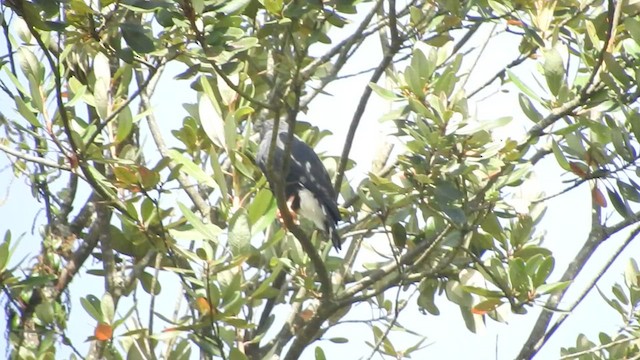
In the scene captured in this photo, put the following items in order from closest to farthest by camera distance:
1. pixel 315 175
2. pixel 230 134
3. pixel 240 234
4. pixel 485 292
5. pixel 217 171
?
pixel 240 234
pixel 217 171
pixel 230 134
pixel 485 292
pixel 315 175

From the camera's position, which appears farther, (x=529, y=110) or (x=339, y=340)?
(x=339, y=340)

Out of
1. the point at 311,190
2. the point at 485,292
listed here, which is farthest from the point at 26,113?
the point at 311,190

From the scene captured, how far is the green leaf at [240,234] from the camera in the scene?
2461mm

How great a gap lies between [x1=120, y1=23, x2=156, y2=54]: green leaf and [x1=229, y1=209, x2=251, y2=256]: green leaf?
0.51m

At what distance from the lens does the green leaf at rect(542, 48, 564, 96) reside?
294 cm

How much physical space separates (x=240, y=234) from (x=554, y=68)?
1160mm

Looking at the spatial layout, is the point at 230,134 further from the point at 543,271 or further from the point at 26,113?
the point at 543,271

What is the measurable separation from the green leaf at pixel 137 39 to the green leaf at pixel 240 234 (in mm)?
512

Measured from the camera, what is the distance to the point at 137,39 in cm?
253

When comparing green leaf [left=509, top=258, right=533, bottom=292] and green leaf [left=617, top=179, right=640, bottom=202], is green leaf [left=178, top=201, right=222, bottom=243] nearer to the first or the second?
green leaf [left=509, top=258, right=533, bottom=292]

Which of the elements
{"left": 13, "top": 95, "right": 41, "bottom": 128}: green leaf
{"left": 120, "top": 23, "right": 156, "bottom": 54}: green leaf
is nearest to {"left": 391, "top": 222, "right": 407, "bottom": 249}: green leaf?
{"left": 120, "top": 23, "right": 156, "bottom": 54}: green leaf

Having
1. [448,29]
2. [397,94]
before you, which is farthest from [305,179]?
[397,94]

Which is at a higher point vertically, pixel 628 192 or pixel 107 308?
pixel 628 192

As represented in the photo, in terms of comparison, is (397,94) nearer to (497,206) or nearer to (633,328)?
(497,206)
